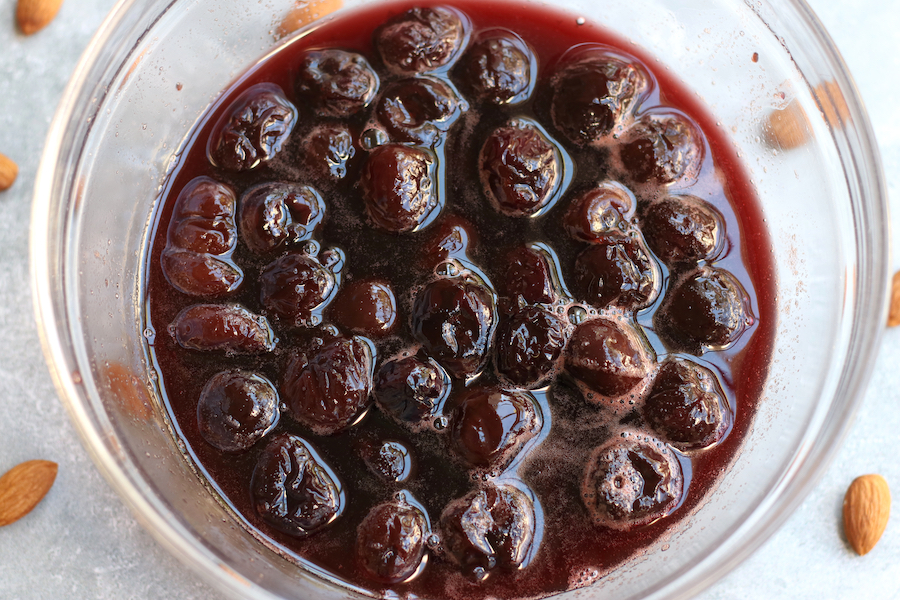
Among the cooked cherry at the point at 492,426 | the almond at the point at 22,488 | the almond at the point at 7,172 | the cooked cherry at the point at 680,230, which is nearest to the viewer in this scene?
the cooked cherry at the point at 492,426

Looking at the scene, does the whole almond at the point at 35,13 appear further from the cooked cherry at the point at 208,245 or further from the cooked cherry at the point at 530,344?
the cooked cherry at the point at 530,344

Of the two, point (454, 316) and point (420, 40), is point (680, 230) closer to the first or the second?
point (454, 316)

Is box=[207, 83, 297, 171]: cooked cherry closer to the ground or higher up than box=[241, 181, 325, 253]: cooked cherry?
higher up

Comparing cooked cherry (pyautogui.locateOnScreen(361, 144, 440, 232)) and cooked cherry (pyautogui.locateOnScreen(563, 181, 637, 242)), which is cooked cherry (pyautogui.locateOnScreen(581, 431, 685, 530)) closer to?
cooked cherry (pyautogui.locateOnScreen(563, 181, 637, 242))

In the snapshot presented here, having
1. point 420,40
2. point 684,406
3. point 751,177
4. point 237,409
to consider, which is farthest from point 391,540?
point 751,177

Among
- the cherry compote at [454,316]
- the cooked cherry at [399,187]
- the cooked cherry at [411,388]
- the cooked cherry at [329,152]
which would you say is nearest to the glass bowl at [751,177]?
the cherry compote at [454,316]

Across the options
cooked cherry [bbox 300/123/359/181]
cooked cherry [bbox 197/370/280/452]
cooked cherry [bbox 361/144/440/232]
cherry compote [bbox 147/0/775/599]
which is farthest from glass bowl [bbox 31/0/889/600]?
cooked cherry [bbox 361/144/440/232]
